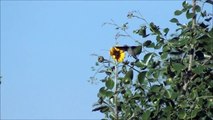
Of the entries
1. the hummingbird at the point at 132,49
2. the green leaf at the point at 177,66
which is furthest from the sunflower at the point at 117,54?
the green leaf at the point at 177,66

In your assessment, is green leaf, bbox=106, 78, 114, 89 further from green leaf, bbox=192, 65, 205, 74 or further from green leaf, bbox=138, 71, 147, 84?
green leaf, bbox=192, 65, 205, 74

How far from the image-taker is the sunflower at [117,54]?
9.87 ft

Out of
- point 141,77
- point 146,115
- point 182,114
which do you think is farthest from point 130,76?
point 182,114

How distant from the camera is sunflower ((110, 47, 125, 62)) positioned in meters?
3.01

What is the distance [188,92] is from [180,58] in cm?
24

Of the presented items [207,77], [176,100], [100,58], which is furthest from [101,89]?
[207,77]

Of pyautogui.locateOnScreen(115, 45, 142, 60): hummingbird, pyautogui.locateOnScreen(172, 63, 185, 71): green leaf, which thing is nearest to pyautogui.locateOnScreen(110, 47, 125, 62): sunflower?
pyautogui.locateOnScreen(115, 45, 142, 60): hummingbird

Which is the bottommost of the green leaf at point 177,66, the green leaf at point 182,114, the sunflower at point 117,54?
the green leaf at point 182,114

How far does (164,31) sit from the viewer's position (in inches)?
121

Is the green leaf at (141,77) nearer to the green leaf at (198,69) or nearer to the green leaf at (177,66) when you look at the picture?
the green leaf at (177,66)

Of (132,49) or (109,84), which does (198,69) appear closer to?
(132,49)

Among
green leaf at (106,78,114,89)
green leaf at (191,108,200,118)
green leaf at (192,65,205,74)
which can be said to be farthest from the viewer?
green leaf at (106,78,114,89)

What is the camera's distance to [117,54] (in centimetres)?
303

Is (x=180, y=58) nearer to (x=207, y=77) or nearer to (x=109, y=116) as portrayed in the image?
(x=207, y=77)
